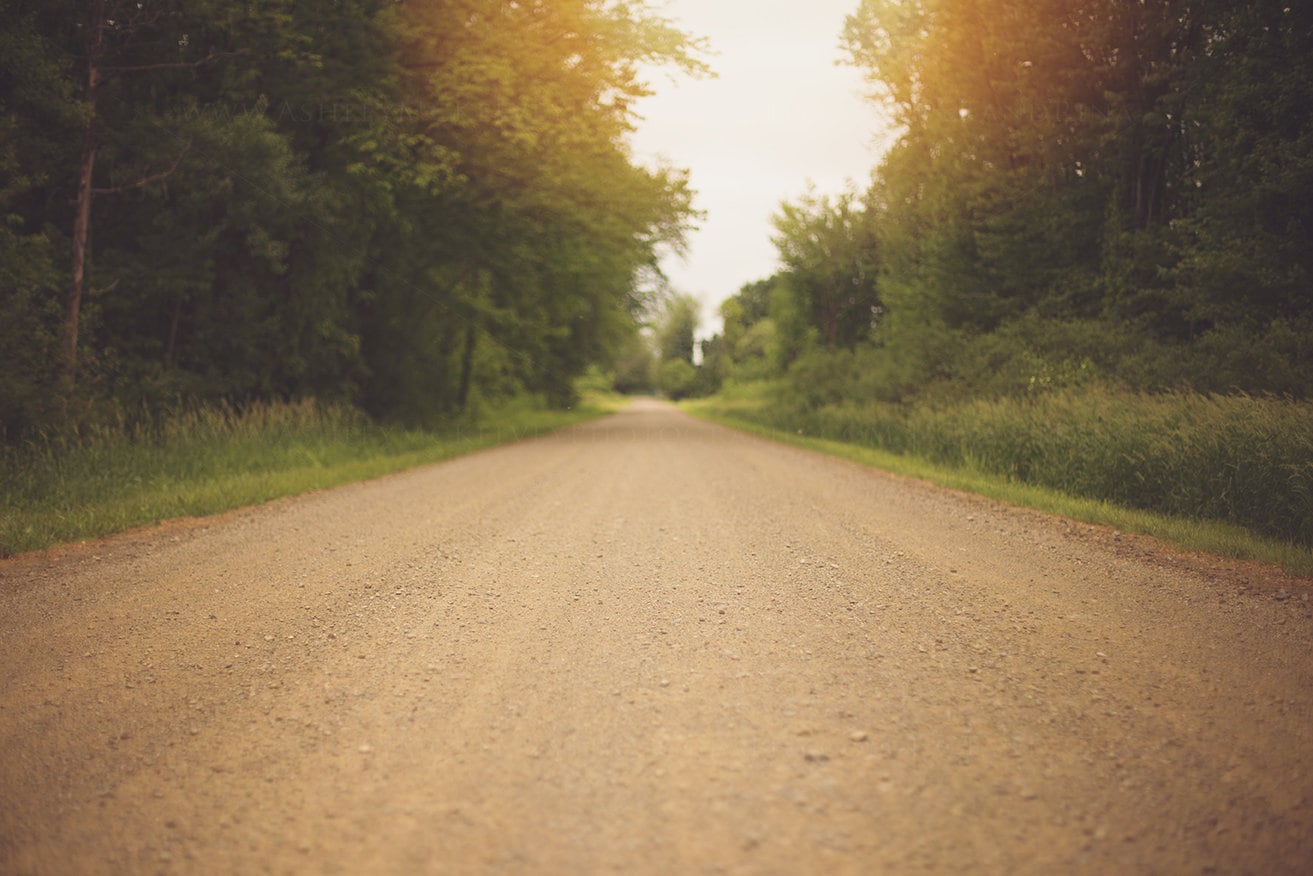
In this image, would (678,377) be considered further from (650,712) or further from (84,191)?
(650,712)

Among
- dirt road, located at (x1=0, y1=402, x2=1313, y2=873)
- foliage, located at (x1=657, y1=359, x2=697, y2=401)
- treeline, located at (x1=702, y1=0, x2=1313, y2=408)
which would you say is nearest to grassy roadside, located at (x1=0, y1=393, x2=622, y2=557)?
dirt road, located at (x1=0, y1=402, x2=1313, y2=873)

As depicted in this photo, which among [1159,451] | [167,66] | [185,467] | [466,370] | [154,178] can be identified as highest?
[167,66]

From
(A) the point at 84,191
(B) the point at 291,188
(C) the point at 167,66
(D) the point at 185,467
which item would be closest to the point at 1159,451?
(D) the point at 185,467

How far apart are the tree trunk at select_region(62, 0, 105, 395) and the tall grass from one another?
13.7 meters

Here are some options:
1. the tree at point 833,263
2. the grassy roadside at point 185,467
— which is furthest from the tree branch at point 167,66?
the tree at point 833,263

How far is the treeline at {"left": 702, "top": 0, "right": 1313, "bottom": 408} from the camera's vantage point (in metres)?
10.0

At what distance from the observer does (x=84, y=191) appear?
28.1ft

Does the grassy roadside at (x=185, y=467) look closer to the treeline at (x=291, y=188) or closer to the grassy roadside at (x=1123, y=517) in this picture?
the treeline at (x=291, y=188)

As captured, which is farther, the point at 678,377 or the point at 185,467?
the point at 678,377

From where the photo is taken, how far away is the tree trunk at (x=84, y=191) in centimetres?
835

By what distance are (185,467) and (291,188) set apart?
222 inches

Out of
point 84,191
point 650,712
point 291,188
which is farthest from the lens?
point 291,188

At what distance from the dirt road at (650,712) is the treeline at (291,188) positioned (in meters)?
7.00

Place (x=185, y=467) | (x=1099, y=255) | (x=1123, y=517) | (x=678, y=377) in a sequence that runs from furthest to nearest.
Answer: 1. (x=678, y=377)
2. (x=1099, y=255)
3. (x=185, y=467)
4. (x=1123, y=517)
